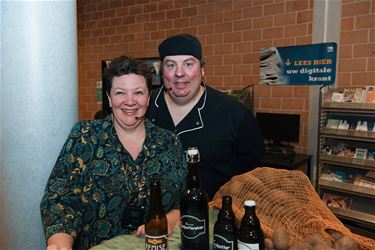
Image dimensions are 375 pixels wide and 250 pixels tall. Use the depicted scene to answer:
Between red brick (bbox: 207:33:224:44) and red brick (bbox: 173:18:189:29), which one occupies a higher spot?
red brick (bbox: 173:18:189:29)

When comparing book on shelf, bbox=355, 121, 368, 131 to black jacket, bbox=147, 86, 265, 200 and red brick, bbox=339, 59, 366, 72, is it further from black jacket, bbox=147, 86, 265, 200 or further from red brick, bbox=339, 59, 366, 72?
black jacket, bbox=147, 86, 265, 200

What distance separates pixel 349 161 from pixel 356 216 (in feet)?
1.55

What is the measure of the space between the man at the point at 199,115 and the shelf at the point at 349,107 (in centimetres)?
130

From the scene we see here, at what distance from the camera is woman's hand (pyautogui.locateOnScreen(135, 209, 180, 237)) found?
50.4 inches

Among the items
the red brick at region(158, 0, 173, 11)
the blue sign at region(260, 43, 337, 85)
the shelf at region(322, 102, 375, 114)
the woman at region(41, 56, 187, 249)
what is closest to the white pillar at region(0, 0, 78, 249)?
the woman at region(41, 56, 187, 249)

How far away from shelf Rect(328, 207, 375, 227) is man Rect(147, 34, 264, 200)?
152cm

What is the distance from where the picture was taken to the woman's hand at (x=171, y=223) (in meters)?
1.28

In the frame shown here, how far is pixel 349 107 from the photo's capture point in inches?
118

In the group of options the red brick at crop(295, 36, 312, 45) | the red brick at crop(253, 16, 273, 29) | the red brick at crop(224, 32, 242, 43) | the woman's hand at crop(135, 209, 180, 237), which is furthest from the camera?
the red brick at crop(224, 32, 242, 43)

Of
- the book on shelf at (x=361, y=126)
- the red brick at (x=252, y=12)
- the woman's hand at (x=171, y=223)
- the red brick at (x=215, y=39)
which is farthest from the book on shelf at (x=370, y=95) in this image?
the woman's hand at (x=171, y=223)

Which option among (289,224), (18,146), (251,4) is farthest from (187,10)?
(289,224)

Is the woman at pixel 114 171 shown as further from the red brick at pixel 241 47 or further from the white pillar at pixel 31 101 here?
the red brick at pixel 241 47

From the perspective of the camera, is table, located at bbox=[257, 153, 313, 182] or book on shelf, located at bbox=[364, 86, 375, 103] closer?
book on shelf, located at bbox=[364, 86, 375, 103]

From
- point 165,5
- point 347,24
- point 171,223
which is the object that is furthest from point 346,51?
point 171,223
